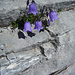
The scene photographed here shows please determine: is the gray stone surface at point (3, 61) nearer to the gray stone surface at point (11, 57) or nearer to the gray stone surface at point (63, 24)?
the gray stone surface at point (11, 57)

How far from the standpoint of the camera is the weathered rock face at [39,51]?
3.20m

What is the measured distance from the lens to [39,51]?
363 cm

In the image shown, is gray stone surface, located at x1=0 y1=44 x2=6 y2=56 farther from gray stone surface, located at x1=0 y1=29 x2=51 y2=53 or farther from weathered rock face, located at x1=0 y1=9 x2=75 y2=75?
A: gray stone surface, located at x1=0 y1=29 x2=51 y2=53

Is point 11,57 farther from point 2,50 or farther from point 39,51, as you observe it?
point 39,51

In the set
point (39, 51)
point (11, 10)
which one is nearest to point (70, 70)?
point (39, 51)

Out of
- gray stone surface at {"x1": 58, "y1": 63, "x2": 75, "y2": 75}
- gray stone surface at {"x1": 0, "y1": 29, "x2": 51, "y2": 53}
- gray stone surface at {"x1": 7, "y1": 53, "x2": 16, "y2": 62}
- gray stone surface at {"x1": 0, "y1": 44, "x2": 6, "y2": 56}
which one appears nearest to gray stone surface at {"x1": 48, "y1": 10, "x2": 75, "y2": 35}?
gray stone surface at {"x1": 0, "y1": 29, "x2": 51, "y2": 53}

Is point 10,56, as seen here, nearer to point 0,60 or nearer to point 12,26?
point 0,60

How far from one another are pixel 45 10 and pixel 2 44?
200cm

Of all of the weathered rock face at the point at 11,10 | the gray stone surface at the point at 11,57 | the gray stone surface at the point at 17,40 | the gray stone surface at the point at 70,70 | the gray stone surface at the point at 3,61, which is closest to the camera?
the gray stone surface at the point at 3,61

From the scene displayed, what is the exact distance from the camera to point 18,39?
3523 millimetres

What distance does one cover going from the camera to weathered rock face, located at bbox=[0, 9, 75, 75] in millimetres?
3197

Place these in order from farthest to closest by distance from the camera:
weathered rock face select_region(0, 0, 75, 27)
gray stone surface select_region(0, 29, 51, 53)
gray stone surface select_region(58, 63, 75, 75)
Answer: gray stone surface select_region(58, 63, 75, 75) < weathered rock face select_region(0, 0, 75, 27) < gray stone surface select_region(0, 29, 51, 53)

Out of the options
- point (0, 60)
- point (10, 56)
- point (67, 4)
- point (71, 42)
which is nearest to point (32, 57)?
point (10, 56)

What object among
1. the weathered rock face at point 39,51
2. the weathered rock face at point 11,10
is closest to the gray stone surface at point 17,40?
the weathered rock face at point 39,51
